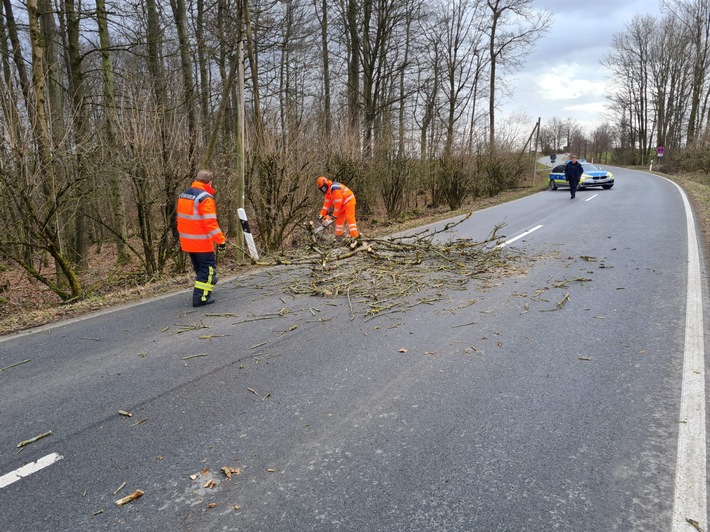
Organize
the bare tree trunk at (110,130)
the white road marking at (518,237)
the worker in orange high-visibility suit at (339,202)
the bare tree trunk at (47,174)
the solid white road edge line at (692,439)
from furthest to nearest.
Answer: the bare tree trunk at (110,130) < the worker in orange high-visibility suit at (339,202) < the white road marking at (518,237) < the bare tree trunk at (47,174) < the solid white road edge line at (692,439)

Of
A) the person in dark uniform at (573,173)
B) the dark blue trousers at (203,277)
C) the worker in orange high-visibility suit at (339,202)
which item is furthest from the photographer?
the person in dark uniform at (573,173)

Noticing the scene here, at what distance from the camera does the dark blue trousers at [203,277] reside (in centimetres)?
614

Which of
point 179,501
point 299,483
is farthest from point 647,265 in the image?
point 179,501

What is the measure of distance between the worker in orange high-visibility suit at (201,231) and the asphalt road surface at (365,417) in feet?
1.23

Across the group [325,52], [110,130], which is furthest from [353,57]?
[110,130]

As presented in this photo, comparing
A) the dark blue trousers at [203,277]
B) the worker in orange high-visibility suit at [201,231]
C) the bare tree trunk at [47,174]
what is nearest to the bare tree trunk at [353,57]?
the bare tree trunk at [47,174]

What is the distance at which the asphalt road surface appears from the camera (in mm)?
2377

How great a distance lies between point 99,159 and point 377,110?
14794 millimetres

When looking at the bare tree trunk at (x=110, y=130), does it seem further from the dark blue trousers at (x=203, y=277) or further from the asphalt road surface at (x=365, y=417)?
the asphalt road surface at (x=365, y=417)

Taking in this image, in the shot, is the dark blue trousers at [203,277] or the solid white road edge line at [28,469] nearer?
the solid white road edge line at [28,469]

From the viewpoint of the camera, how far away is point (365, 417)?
3238 millimetres

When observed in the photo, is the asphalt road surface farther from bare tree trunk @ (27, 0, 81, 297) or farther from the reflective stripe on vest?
bare tree trunk @ (27, 0, 81, 297)

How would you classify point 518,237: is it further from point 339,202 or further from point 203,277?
point 203,277

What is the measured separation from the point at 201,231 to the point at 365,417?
4.01 m
